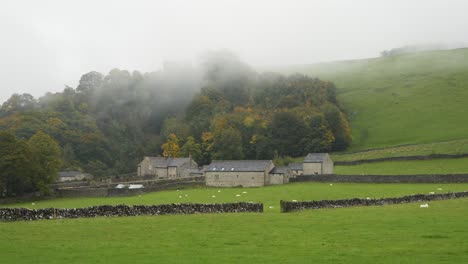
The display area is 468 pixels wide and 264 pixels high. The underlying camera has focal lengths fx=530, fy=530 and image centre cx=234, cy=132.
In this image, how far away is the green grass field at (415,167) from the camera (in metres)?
75.0

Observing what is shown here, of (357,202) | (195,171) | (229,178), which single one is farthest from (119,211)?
(195,171)

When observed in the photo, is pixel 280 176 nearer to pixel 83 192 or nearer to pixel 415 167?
pixel 415 167

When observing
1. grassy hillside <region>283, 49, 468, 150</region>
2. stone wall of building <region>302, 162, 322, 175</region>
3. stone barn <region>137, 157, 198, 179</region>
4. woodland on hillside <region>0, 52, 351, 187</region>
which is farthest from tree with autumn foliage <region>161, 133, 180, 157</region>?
stone wall of building <region>302, 162, 322, 175</region>

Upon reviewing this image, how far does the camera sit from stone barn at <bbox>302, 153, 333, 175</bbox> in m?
88.4

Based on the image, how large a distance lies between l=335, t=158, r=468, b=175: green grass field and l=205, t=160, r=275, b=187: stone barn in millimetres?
14578

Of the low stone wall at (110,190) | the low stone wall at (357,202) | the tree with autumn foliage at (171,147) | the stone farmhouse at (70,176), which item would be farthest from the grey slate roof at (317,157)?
the stone farmhouse at (70,176)

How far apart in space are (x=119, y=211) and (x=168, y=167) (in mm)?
78226

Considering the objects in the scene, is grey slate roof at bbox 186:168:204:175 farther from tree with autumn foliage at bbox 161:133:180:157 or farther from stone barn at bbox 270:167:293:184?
stone barn at bbox 270:167:293:184

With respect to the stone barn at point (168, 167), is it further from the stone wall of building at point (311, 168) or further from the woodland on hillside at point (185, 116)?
the stone wall of building at point (311, 168)

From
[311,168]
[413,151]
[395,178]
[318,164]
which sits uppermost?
[413,151]

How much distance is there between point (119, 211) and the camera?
107 ft

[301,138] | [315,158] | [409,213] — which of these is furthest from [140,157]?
[409,213]

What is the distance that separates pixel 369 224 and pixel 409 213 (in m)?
6.25

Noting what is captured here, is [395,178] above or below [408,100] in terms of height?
below
